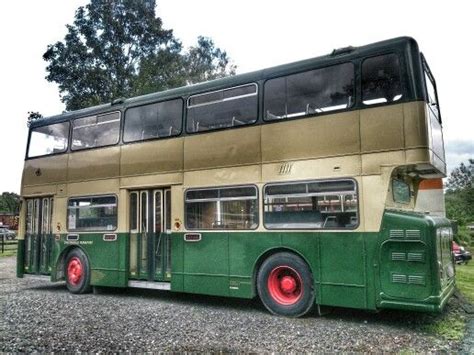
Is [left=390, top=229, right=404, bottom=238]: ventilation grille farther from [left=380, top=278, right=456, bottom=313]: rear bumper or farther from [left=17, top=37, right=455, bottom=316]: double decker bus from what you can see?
[left=380, top=278, right=456, bottom=313]: rear bumper

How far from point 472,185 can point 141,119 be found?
53846 millimetres

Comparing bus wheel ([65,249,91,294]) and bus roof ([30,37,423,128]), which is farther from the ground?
bus roof ([30,37,423,128])

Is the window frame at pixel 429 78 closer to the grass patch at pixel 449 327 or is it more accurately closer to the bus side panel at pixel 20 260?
the grass patch at pixel 449 327

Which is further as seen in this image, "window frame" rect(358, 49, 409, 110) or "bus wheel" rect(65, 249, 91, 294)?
"bus wheel" rect(65, 249, 91, 294)

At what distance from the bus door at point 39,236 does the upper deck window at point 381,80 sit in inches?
330

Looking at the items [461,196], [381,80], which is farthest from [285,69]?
[461,196]

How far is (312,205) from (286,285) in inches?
57.8

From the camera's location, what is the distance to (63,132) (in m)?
11.8

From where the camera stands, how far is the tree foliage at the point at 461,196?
1733 inches

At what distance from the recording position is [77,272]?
11195mm

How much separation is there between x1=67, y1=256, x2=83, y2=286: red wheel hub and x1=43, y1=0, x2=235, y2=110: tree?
14802mm

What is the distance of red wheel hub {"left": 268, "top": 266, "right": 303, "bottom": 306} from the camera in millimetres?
7855

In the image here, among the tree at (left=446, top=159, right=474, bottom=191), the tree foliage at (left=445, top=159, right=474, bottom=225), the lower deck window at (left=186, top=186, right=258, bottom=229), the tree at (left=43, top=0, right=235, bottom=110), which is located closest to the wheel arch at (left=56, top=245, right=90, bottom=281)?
the lower deck window at (left=186, top=186, right=258, bottom=229)

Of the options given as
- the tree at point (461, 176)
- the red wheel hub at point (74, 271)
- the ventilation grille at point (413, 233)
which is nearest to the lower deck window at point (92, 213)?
the red wheel hub at point (74, 271)
